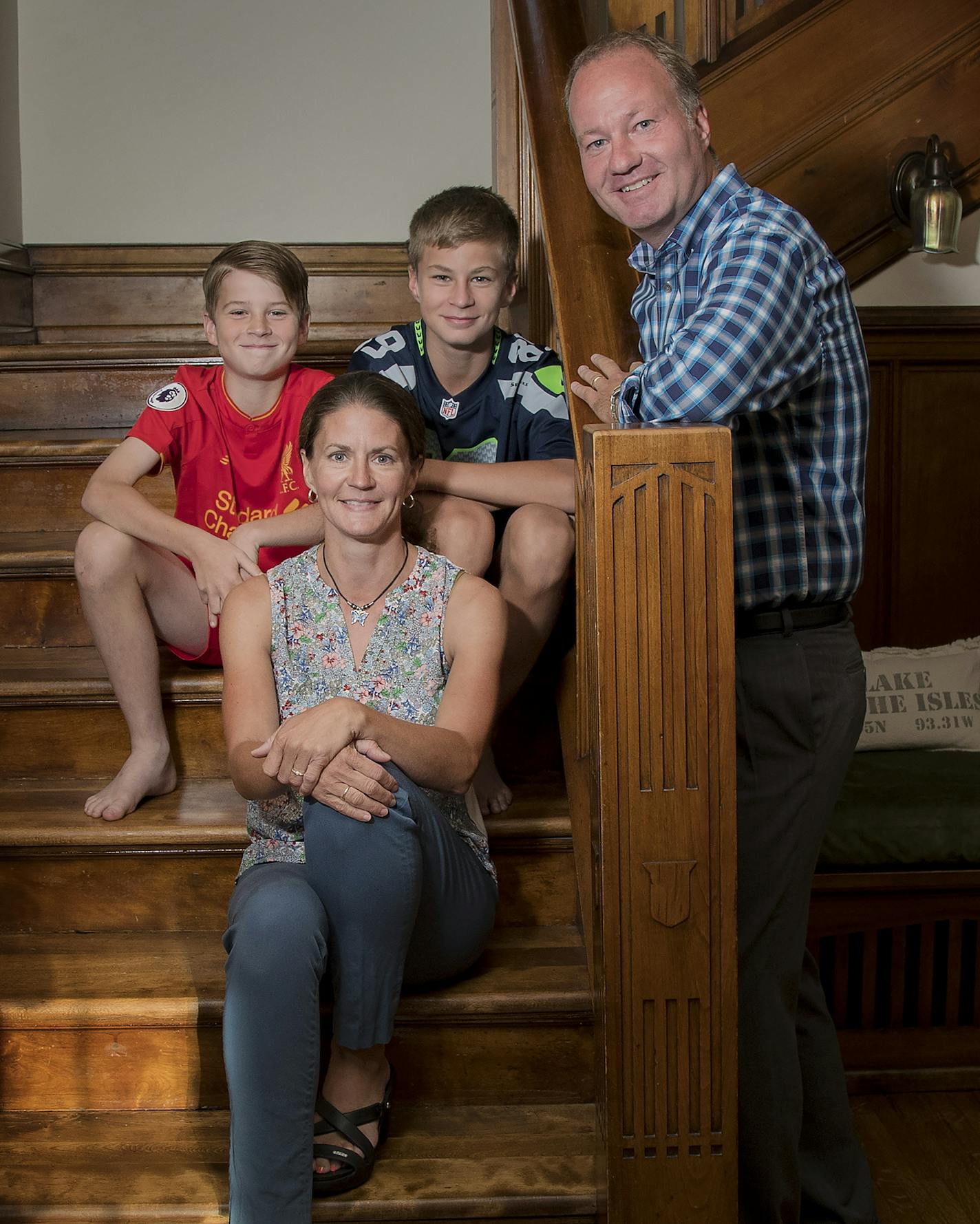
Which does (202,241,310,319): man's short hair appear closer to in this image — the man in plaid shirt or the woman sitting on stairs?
the woman sitting on stairs

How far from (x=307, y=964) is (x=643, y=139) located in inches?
40.6

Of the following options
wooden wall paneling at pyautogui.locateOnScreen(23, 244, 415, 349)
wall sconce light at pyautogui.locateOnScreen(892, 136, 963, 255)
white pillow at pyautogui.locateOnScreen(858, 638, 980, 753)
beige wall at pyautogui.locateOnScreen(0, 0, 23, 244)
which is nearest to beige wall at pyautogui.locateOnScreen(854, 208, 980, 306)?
wall sconce light at pyautogui.locateOnScreen(892, 136, 963, 255)

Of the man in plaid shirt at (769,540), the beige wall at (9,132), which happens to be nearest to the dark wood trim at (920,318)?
the man in plaid shirt at (769,540)

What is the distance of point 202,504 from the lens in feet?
6.80

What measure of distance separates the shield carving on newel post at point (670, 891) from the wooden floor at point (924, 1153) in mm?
810

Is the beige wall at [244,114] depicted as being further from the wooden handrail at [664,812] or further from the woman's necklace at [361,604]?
the wooden handrail at [664,812]

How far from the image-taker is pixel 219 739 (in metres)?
1.98

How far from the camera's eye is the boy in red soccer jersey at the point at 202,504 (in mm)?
1852

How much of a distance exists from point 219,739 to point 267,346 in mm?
653

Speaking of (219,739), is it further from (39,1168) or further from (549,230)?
(549,230)

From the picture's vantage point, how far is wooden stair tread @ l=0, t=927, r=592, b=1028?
1595 mm

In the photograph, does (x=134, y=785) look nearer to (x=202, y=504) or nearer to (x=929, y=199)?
(x=202, y=504)

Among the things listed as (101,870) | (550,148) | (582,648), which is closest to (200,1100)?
(101,870)

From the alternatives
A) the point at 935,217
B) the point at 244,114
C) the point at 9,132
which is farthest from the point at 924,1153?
the point at 9,132
